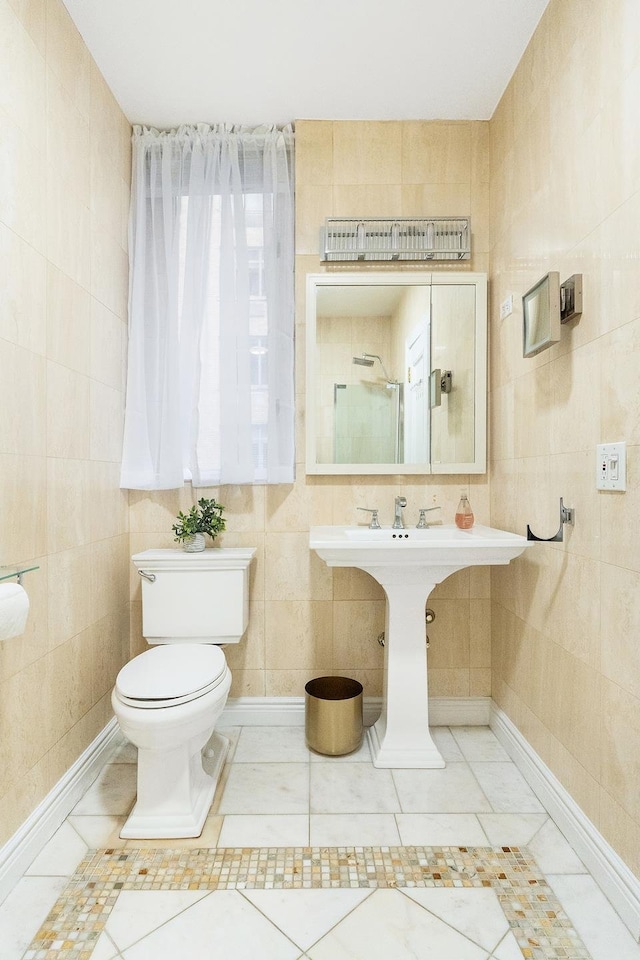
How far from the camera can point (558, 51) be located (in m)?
1.74

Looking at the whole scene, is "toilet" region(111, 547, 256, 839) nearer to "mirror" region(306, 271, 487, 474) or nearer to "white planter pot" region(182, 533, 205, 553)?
"white planter pot" region(182, 533, 205, 553)

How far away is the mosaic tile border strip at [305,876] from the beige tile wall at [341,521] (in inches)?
34.2

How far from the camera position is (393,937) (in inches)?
50.7

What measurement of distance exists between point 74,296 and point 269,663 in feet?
5.44

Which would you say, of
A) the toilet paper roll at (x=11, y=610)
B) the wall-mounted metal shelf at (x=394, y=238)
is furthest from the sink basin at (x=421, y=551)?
the wall-mounted metal shelf at (x=394, y=238)


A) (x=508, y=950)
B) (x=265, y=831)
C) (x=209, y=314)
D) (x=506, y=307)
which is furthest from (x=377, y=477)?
(x=508, y=950)

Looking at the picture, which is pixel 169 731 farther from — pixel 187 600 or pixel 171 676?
pixel 187 600

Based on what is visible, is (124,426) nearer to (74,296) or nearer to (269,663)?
(74,296)

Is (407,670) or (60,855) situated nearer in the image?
(60,855)

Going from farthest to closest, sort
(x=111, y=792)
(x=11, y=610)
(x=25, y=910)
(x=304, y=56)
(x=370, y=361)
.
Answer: (x=370, y=361) < (x=304, y=56) < (x=111, y=792) < (x=25, y=910) < (x=11, y=610)

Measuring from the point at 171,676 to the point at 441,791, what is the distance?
1.01 meters

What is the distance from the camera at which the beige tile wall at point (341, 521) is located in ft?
7.84

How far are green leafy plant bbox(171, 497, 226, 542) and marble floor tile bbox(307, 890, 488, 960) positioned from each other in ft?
4.50

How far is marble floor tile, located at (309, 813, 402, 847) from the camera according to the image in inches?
63.5
